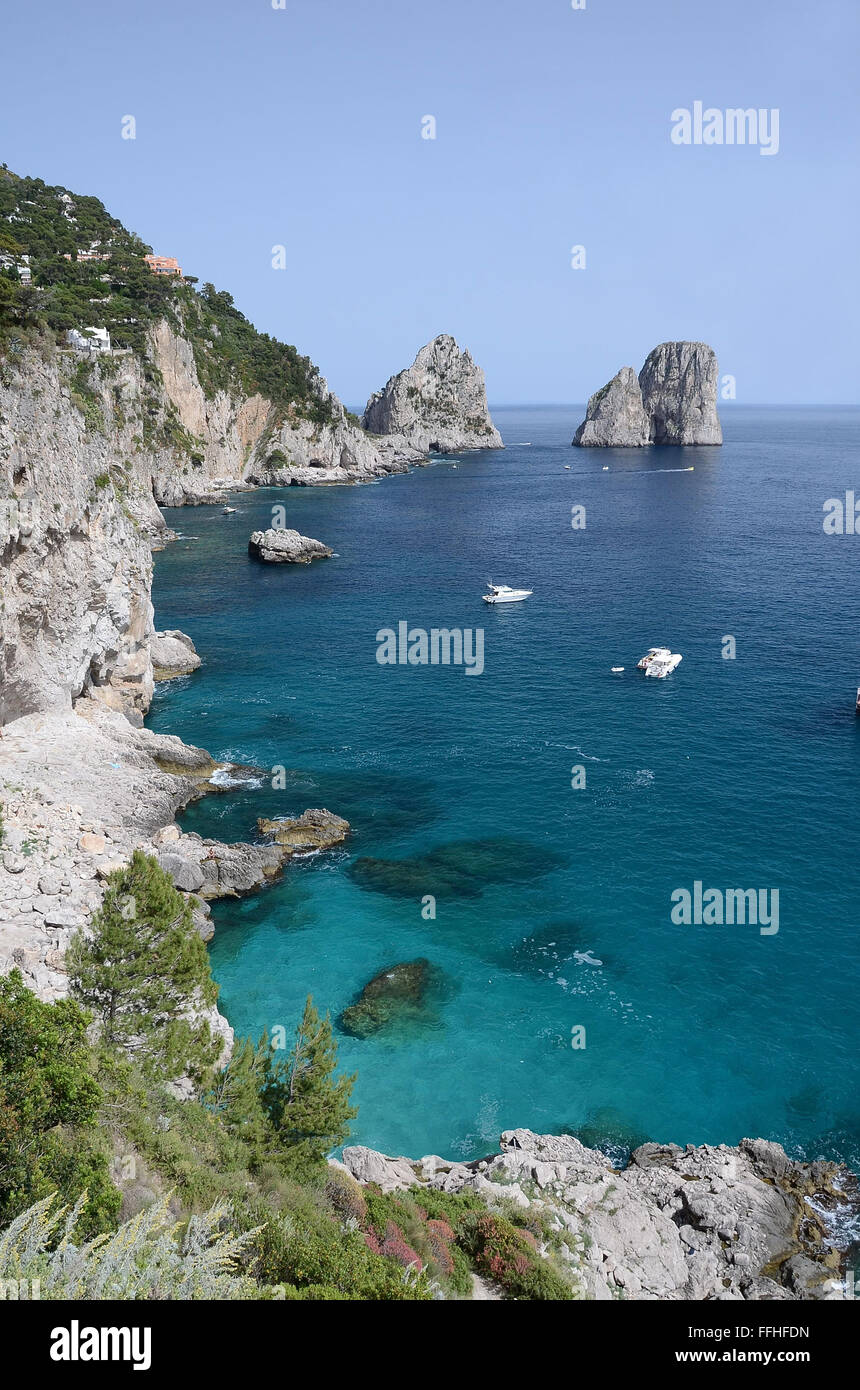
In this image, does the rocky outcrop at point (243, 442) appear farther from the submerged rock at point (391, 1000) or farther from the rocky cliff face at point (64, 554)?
the submerged rock at point (391, 1000)

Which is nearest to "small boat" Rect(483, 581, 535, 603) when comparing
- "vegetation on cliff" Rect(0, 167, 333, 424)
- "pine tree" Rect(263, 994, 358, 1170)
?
"vegetation on cliff" Rect(0, 167, 333, 424)

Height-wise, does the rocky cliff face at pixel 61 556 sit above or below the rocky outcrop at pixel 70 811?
above

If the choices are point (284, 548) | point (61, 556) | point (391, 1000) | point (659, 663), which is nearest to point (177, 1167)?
point (391, 1000)

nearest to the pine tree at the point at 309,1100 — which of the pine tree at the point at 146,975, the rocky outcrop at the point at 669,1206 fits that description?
the pine tree at the point at 146,975

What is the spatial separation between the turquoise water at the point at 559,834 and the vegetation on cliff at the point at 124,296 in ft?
150

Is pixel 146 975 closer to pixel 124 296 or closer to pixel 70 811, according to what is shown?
pixel 70 811

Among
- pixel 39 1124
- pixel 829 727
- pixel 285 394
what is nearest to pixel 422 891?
pixel 39 1124

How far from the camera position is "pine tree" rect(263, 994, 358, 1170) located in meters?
20.9

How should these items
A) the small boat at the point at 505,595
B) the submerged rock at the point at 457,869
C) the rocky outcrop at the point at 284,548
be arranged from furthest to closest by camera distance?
the rocky outcrop at the point at 284,548 < the small boat at the point at 505,595 < the submerged rock at the point at 457,869

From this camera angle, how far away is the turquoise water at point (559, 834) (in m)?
29.6

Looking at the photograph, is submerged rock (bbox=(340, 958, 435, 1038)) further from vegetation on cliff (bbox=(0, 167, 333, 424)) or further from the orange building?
the orange building

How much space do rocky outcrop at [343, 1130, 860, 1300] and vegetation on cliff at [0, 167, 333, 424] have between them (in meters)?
80.1

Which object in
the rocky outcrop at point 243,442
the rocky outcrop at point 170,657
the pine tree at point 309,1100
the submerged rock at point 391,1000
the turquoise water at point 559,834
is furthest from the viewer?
the rocky outcrop at point 243,442

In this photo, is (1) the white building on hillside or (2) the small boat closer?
(2) the small boat
